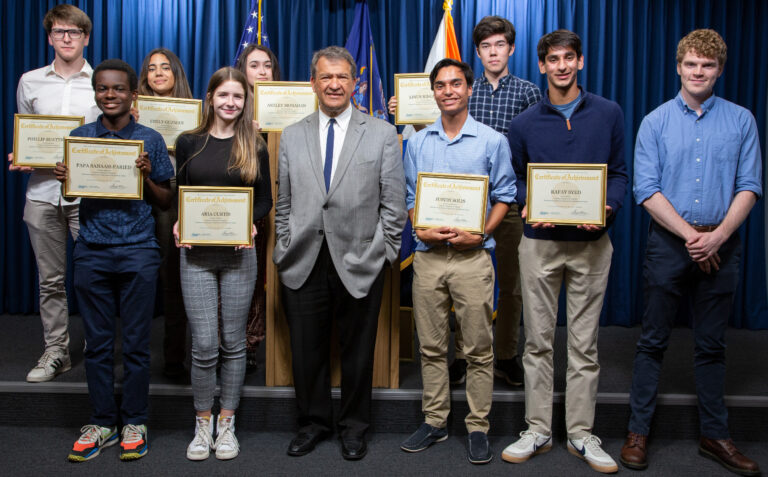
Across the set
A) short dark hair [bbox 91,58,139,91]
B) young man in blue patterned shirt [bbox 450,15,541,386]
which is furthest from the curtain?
short dark hair [bbox 91,58,139,91]

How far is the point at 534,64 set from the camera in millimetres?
4520

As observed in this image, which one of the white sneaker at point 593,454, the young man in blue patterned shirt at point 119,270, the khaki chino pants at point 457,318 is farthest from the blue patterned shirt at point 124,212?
the white sneaker at point 593,454

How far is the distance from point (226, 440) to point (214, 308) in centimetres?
58

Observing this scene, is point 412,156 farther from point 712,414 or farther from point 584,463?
point 712,414

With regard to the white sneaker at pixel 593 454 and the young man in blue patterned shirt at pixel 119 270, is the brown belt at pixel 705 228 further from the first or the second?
the young man in blue patterned shirt at pixel 119 270

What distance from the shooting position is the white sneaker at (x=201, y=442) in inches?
100

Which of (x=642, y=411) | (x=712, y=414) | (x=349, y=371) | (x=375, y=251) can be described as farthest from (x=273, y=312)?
(x=712, y=414)

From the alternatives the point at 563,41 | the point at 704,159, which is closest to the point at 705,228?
the point at 704,159

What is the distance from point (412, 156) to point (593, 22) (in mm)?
2741

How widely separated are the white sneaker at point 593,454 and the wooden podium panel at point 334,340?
85 cm

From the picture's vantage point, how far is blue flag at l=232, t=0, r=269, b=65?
410cm

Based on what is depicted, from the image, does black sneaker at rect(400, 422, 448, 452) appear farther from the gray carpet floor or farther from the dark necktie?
the dark necktie

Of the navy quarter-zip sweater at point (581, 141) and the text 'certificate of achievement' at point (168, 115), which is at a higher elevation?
the text 'certificate of achievement' at point (168, 115)

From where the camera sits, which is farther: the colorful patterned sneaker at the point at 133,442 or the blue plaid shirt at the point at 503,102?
the blue plaid shirt at the point at 503,102
